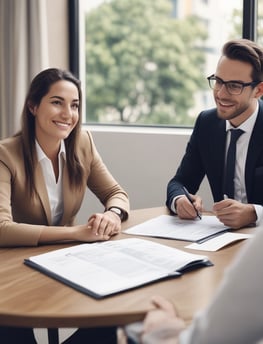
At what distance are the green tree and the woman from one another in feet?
21.8

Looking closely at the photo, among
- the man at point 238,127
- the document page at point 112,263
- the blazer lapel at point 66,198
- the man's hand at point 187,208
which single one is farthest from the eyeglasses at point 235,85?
the document page at point 112,263

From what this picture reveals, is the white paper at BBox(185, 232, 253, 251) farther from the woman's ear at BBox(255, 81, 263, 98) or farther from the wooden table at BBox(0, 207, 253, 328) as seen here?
the woman's ear at BBox(255, 81, 263, 98)

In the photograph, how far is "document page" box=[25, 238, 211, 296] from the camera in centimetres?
142

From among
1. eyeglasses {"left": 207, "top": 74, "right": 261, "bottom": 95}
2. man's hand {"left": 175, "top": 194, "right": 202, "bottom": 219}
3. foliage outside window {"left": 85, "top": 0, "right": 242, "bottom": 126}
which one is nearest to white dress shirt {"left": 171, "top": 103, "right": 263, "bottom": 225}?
eyeglasses {"left": 207, "top": 74, "right": 261, "bottom": 95}

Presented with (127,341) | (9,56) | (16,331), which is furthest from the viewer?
(9,56)

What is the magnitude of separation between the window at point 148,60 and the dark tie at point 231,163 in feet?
21.1

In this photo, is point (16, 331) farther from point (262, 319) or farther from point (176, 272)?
point (262, 319)

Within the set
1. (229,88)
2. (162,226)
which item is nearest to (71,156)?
(162,226)

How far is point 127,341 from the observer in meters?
1.20

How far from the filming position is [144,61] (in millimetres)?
9445

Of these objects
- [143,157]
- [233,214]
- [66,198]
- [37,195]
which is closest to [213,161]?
[233,214]

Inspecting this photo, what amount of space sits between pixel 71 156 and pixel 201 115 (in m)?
0.64

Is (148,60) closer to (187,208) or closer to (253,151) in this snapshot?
(253,151)

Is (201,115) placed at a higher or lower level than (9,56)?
lower
